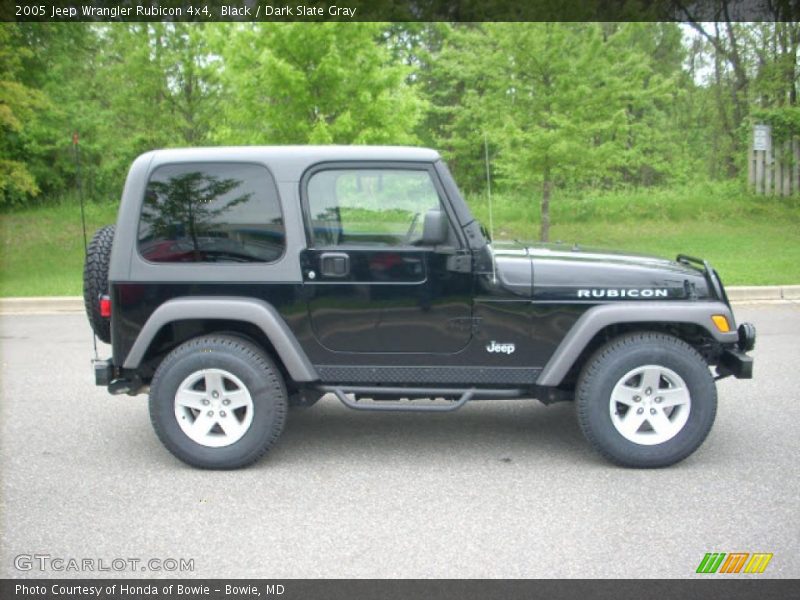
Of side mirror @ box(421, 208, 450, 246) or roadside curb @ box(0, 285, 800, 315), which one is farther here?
roadside curb @ box(0, 285, 800, 315)

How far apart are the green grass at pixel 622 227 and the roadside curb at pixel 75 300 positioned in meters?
1.51

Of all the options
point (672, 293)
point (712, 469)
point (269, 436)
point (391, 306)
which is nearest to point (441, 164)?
point (391, 306)

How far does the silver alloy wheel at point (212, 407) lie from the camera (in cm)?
489

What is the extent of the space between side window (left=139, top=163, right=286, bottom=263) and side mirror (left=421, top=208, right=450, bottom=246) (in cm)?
88

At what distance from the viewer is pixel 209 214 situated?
4914mm

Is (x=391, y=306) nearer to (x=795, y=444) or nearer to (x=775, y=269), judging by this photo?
(x=795, y=444)

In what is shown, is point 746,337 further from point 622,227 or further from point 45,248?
point 45,248

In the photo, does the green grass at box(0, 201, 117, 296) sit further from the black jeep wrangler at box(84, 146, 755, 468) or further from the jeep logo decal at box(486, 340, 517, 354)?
the jeep logo decal at box(486, 340, 517, 354)

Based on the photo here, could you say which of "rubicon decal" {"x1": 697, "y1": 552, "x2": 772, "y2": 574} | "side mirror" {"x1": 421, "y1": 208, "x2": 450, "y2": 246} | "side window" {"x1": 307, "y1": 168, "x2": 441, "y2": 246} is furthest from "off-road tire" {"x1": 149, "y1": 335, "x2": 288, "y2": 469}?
"rubicon decal" {"x1": 697, "y1": 552, "x2": 772, "y2": 574}

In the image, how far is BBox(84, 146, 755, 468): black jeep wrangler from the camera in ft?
15.9

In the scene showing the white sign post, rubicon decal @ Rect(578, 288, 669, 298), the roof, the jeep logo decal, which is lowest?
the jeep logo decal

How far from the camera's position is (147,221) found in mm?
4922

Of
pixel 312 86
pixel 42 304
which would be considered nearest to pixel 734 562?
pixel 42 304

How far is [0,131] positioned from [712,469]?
1515 centimetres
